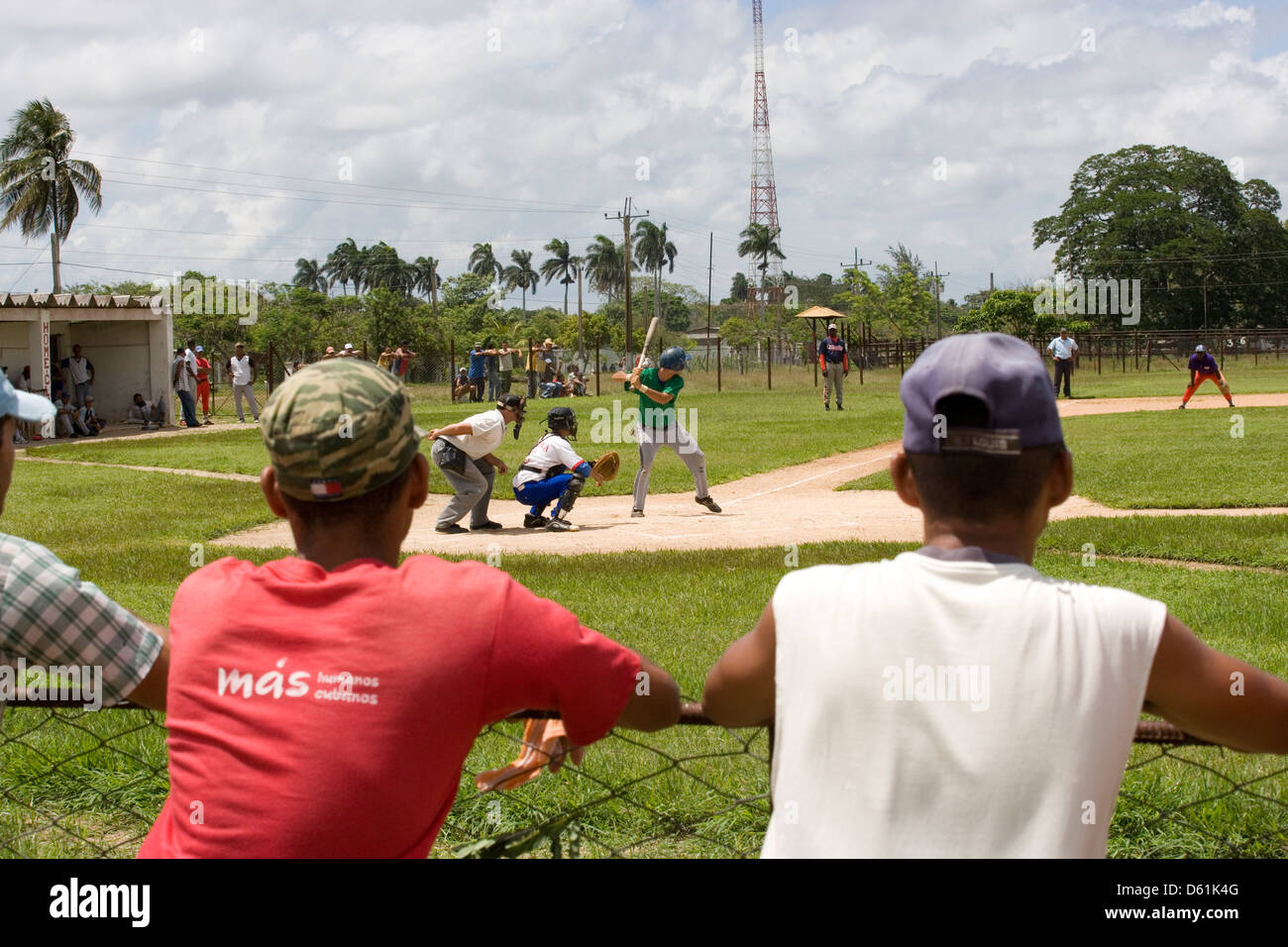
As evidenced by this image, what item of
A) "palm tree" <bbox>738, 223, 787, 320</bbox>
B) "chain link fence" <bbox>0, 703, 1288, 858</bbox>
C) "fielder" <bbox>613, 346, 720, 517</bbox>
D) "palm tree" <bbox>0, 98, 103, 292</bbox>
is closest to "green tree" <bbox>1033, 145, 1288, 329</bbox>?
"palm tree" <bbox>738, 223, 787, 320</bbox>

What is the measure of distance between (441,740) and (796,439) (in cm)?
1997

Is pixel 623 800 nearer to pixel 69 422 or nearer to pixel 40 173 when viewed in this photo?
pixel 69 422

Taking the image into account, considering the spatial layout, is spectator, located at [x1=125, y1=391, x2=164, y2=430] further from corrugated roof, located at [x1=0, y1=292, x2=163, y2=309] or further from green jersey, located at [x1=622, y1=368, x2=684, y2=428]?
green jersey, located at [x1=622, y1=368, x2=684, y2=428]

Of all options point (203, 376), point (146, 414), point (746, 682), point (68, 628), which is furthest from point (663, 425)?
point (203, 376)

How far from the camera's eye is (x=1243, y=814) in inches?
166

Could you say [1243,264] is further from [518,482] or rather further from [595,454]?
[518,482]

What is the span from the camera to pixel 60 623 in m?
2.32

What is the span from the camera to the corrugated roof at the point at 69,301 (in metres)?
26.6

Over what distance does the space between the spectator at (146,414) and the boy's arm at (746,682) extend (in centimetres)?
3065

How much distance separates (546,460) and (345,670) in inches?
423

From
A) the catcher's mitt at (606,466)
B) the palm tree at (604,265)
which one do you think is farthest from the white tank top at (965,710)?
the palm tree at (604,265)

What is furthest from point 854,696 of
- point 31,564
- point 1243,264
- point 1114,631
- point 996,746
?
point 1243,264

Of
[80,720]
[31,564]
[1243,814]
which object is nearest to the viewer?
[31,564]

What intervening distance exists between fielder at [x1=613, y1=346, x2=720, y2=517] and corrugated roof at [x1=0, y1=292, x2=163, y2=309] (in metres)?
18.6
